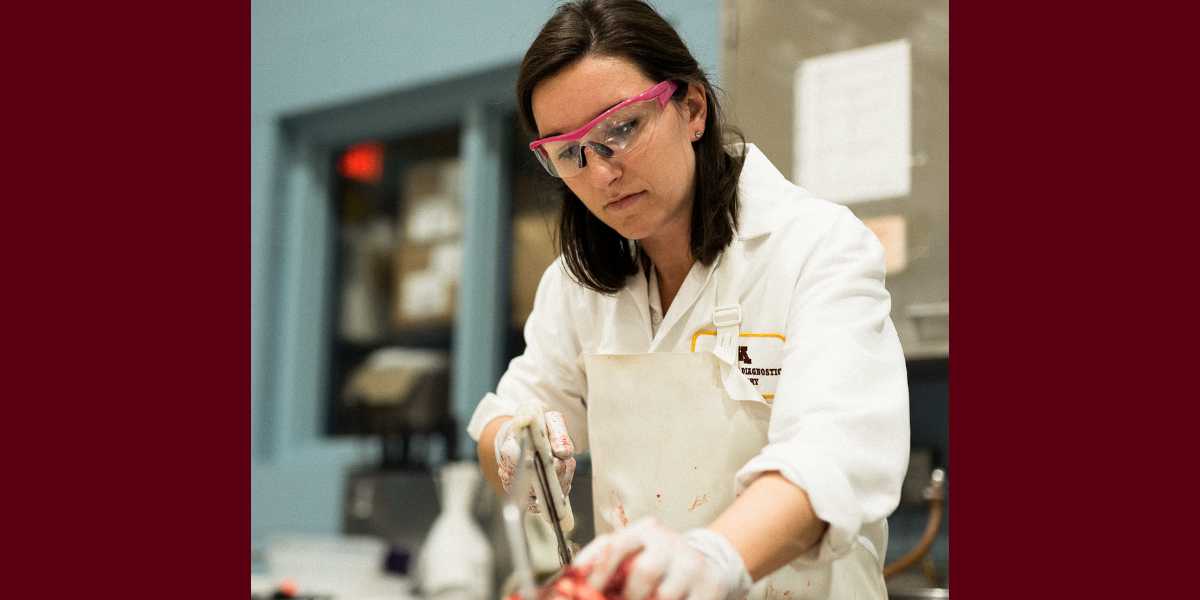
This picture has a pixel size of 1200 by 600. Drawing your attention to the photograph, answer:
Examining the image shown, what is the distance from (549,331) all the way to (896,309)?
2.84 feet

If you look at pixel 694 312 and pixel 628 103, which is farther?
pixel 694 312

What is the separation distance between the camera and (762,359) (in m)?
1.25

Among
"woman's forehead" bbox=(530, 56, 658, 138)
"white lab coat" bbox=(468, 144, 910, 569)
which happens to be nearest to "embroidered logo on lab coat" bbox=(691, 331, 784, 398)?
"white lab coat" bbox=(468, 144, 910, 569)

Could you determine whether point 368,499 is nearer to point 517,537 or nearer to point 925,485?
point 925,485

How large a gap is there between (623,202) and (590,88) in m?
0.17

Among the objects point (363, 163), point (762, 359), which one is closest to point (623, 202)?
point (762, 359)

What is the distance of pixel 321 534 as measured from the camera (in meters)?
3.46

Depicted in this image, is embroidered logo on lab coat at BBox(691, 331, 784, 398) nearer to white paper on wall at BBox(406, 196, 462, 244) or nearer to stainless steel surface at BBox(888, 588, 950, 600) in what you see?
stainless steel surface at BBox(888, 588, 950, 600)

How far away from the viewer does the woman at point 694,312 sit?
103cm

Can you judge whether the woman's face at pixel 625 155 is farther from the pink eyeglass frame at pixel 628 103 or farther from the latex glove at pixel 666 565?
→ the latex glove at pixel 666 565

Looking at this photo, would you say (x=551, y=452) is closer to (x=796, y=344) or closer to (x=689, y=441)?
(x=689, y=441)

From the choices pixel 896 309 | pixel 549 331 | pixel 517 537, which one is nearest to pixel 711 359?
pixel 549 331

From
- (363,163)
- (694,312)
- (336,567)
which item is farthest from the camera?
(363,163)

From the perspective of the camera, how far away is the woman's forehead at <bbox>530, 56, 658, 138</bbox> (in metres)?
1.21
